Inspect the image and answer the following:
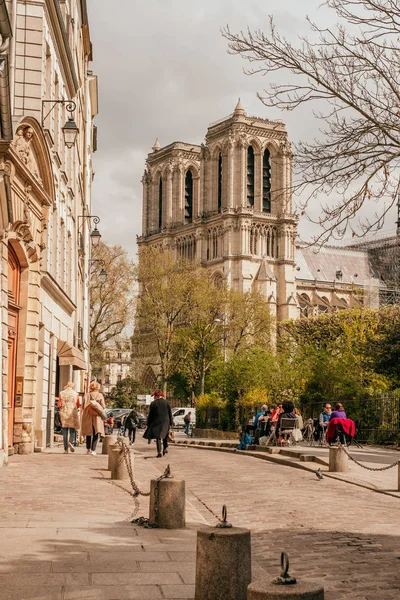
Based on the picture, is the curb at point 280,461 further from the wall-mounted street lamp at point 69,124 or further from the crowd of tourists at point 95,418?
the wall-mounted street lamp at point 69,124

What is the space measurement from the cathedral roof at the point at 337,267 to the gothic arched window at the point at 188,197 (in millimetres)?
16772

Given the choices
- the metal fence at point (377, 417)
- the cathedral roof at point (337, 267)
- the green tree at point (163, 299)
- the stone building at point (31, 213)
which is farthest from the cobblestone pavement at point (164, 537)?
the cathedral roof at point (337, 267)

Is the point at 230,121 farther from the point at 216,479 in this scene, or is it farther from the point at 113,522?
the point at 113,522

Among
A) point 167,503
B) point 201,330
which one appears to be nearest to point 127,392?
point 201,330

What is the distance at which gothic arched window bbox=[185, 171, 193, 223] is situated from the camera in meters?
116

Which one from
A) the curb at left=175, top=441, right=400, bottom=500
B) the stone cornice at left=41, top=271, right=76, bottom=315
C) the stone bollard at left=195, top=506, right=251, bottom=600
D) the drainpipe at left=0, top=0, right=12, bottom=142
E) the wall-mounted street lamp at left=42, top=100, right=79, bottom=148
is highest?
the wall-mounted street lamp at left=42, top=100, right=79, bottom=148

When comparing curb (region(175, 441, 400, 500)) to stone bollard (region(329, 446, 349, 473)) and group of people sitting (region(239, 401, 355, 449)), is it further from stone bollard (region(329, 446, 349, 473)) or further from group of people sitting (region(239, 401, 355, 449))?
group of people sitting (region(239, 401, 355, 449))

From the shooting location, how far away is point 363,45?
11906mm

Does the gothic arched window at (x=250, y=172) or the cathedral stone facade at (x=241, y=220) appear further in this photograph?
the gothic arched window at (x=250, y=172)

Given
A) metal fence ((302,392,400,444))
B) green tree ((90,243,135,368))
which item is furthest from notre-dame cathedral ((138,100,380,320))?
metal fence ((302,392,400,444))

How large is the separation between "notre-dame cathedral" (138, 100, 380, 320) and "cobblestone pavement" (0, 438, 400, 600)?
82641mm

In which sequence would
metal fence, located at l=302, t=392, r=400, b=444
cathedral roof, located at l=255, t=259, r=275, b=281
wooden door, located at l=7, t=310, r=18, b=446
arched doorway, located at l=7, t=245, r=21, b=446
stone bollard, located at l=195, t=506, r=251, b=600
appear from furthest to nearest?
cathedral roof, located at l=255, t=259, r=275, b=281
metal fence, located at l=302, t=392, r=400, b=444
wooden door, located at l=7, t=310, r=18, b=446
arched doorway, located at l=7, t=245, r=21, b=446
stone bollard, located at l=195, t=506, r=251, b=600

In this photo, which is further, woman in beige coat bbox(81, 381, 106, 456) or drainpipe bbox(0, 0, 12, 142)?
woman in beige coat bbox(81, 381, 106, 456)

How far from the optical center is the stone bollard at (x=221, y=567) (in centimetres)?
564
